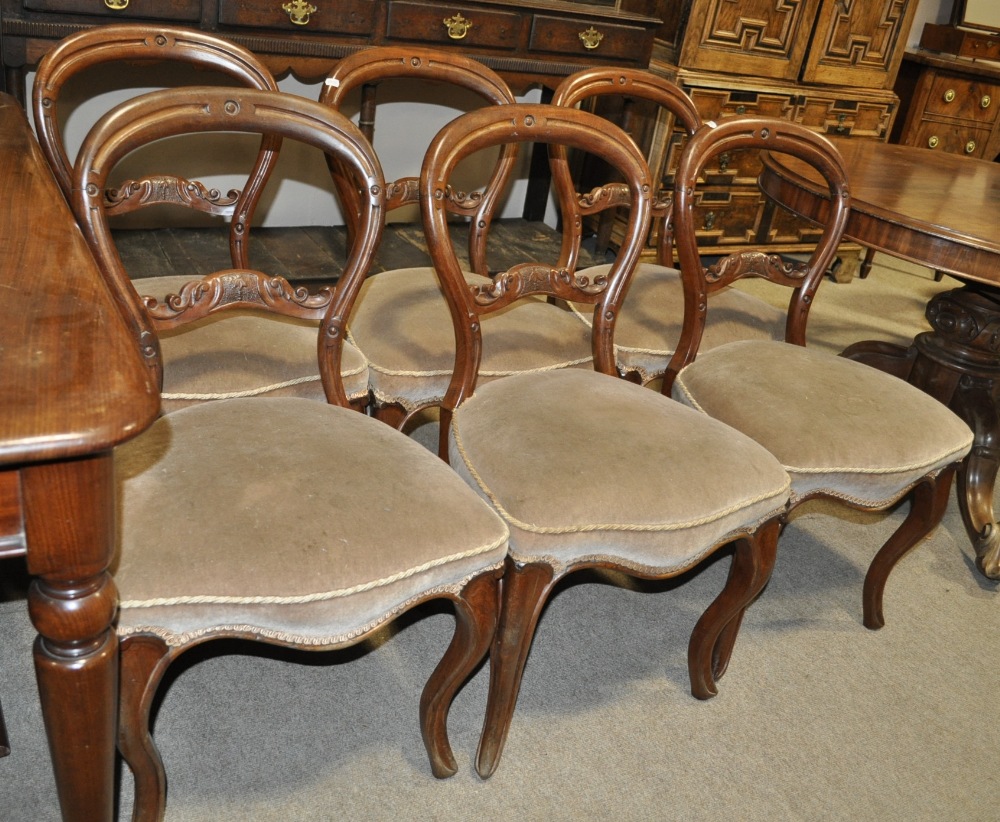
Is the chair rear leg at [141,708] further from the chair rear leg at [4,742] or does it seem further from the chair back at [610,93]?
the chair back at [610,93]

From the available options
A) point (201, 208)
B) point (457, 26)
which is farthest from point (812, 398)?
point (457, 26)

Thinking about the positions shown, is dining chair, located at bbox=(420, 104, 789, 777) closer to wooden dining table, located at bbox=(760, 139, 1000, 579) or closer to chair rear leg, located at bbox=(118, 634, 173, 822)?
chair rear leg, located at bbox=(118, 634, 173, 822)

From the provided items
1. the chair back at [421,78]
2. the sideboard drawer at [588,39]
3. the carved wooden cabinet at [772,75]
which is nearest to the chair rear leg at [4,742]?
the chair back at [421,78]

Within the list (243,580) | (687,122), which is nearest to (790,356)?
(687,122)

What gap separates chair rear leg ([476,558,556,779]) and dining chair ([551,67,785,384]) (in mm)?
733

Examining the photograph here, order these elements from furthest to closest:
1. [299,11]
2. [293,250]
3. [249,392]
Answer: [293,250] < [299,11] < [249,392]

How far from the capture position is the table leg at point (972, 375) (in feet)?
7.37

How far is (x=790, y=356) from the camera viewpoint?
181 centimetres

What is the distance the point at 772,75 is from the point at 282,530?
3016mm

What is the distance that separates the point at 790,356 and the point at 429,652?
0.91 meters

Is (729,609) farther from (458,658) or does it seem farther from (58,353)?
(58,353)

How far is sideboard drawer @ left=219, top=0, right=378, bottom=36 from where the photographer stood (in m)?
2.38

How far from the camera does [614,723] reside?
1.56 metres

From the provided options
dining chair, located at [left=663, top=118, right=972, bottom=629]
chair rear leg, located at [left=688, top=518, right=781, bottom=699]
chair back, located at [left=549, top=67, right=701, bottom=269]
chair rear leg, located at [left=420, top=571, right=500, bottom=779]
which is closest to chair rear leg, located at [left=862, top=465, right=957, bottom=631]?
dining chair, located at [left=663, top=118, right=972, bottom=629]
